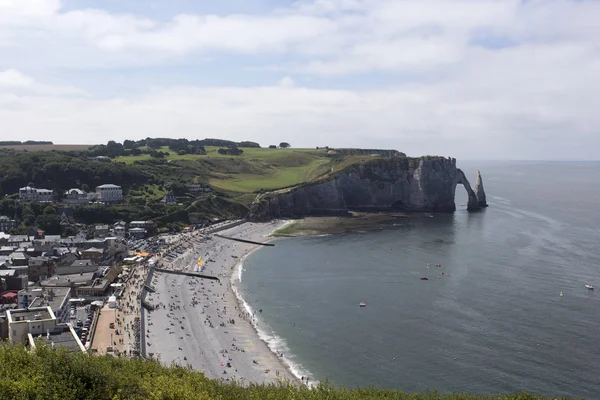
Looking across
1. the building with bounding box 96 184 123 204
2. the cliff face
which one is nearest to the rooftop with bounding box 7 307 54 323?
the building with bounding box 96 184 123 204

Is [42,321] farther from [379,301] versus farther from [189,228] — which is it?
[189,228]

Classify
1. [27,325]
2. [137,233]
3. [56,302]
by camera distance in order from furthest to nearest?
[137,233]
[56,302]
[27,325]

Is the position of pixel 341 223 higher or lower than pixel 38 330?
lower

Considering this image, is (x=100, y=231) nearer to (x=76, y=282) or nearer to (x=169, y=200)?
(x=169, y=200)

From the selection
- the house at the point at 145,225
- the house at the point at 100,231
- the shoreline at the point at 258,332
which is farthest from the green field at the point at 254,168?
the shoreline at the point at 258,332

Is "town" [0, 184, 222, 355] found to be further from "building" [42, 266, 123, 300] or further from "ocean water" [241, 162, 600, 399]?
"ocean water" [241, 162, 600, 399]

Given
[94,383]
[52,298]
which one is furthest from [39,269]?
[94,383]

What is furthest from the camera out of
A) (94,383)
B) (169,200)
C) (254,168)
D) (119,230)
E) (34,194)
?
(254,168)
